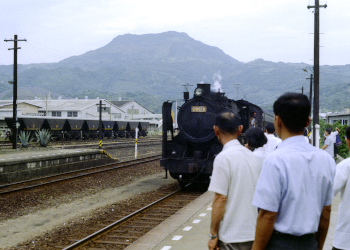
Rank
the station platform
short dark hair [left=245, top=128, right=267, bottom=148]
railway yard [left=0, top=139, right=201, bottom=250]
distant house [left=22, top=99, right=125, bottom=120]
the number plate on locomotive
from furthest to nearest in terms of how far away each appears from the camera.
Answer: distant house [left=22, top=99, right=125, bottom=120]
the number plate on locomotive
railway yard [left=0, top=139, right=201, bottom=250]
the station platform
short dark hair [left=245, top=128, right=267, bottom=148]

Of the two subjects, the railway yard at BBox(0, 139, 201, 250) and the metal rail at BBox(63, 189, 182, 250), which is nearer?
the metal rail at BBox(63, 189, 182, 250)

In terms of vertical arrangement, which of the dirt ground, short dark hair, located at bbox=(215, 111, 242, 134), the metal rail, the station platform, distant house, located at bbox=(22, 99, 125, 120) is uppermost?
distant house, located at bbox=(22, 99, 125, 120)

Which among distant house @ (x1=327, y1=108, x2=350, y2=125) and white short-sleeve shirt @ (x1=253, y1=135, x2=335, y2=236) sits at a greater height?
distant house @ (x1=327, y1=108, x2=350, y2=125)

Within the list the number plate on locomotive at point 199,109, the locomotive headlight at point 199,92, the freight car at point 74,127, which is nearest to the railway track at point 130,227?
the number plate on locomotive at point 199,109

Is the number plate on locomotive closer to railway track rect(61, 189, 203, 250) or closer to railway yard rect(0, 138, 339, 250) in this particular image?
railway yard rect(0, 138, 339, 250)

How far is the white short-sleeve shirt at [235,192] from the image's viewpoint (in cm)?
389

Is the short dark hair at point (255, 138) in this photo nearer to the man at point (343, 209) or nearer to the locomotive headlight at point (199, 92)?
the man at point (343, 209)

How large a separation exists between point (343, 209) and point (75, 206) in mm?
9425

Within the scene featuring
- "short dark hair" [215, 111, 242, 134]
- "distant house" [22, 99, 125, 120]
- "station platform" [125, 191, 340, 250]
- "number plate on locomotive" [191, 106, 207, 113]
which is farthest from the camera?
"distant house" [22, 99, 125, 120]

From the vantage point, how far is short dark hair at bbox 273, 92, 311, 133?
3170 millimetres

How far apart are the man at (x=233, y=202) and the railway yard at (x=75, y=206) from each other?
4524 mm

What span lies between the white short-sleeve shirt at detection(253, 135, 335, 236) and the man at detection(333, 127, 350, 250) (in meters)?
0.79

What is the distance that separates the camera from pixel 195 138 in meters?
14.4

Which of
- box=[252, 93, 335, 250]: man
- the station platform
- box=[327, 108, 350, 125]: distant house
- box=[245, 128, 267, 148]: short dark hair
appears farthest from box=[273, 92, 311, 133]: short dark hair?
box=[327, 108, 350, 125]: distant house
